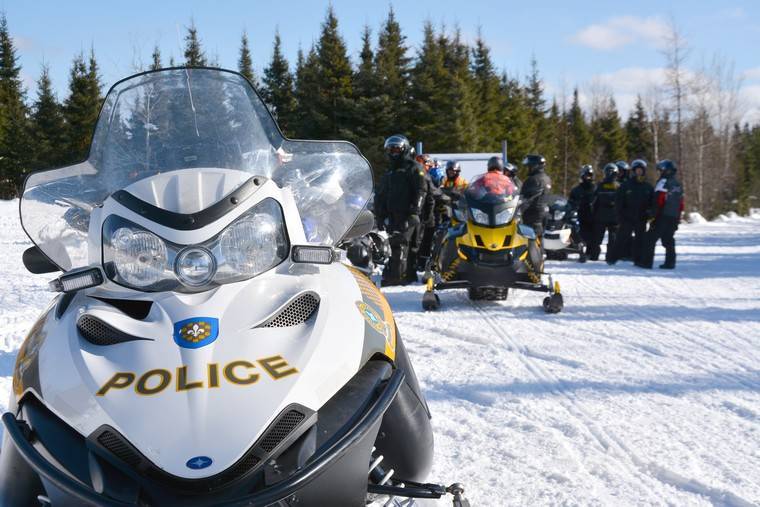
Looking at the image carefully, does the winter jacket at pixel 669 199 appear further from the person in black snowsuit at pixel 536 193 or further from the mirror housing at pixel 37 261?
the mirror housing at pixel 37 261

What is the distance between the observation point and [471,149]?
36656 mm

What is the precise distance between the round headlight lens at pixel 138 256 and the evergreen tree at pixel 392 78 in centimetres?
3367

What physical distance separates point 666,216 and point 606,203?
187cm

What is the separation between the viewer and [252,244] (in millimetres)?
2203

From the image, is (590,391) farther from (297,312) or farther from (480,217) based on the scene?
(480,217)

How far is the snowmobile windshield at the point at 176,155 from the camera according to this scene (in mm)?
2674

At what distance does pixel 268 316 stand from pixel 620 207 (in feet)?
39.4

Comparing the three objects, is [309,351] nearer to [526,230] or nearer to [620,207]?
[526,230]

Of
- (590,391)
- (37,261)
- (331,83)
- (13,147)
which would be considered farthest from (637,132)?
(37,261)

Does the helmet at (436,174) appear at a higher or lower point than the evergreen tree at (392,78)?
lower

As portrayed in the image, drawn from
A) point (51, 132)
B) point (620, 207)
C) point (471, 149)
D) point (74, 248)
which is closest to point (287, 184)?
point (74, 248)

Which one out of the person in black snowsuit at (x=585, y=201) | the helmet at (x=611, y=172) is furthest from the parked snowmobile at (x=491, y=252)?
the person in black snowsuit at (x=585, y=201)

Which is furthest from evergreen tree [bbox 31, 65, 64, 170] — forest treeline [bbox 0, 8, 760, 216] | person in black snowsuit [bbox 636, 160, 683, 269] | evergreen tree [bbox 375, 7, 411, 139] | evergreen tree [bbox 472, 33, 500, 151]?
person in black snowsuit [bbox 636, 160, 683, 269]

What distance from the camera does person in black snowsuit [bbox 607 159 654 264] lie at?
12602 mm
